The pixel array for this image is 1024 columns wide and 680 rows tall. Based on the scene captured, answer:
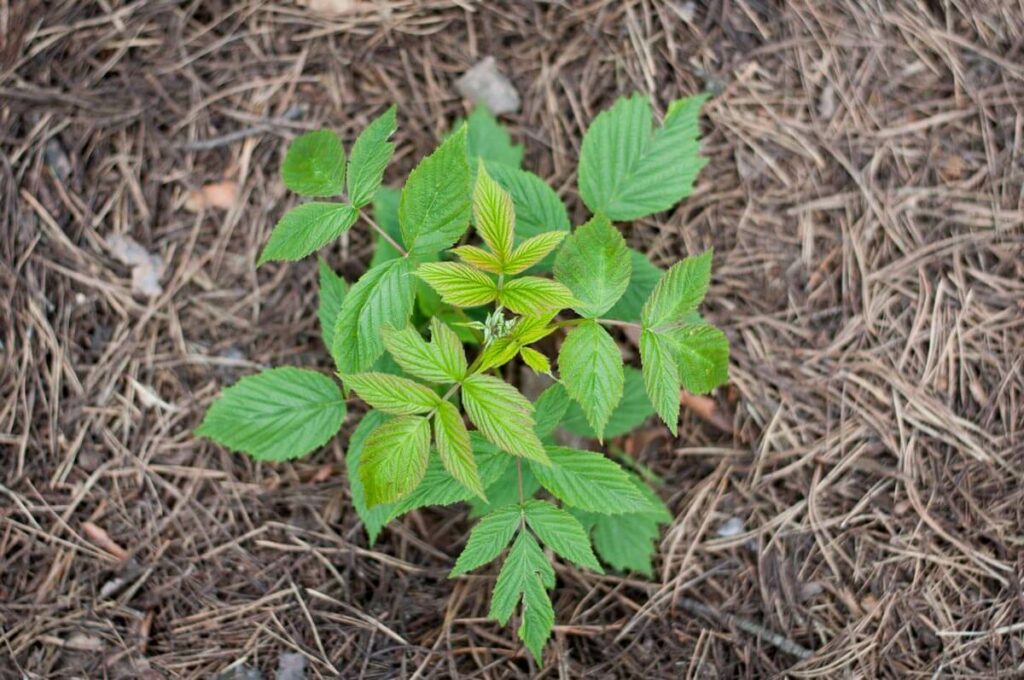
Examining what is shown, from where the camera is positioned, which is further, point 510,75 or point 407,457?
point 510,75

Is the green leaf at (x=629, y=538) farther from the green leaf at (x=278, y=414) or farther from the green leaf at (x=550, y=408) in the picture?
the green leaf at (x=278, y=414)

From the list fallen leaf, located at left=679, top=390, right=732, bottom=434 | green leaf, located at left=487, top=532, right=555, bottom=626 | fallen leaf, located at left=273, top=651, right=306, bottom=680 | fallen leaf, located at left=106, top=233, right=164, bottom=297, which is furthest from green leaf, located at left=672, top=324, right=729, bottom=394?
fallen leaf, located at left=106, top=233, right=164, bottom=297

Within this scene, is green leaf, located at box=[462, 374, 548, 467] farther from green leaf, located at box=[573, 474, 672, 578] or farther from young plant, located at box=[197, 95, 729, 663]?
green leaf, located at box=[573, 474, 672, 578]

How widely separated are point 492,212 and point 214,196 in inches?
46.7

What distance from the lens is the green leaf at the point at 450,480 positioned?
1688 millimetres

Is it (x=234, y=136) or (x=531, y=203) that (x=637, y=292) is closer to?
(x=531, y=203)

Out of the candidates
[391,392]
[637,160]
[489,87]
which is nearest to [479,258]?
[391,392]

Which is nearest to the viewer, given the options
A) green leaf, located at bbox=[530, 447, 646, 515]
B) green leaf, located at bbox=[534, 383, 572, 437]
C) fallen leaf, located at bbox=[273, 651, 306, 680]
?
green leaf, located at bbox=[530, 447, 646, 515]

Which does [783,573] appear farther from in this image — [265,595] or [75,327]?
[75,327]

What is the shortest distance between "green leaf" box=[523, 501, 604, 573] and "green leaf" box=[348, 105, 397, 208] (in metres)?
0.75

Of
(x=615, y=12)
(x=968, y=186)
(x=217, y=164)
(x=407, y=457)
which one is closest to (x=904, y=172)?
(x=968, y=186)

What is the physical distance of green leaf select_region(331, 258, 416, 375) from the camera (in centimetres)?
164

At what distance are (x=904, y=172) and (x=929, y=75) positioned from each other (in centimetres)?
30

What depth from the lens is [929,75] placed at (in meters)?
2.28
